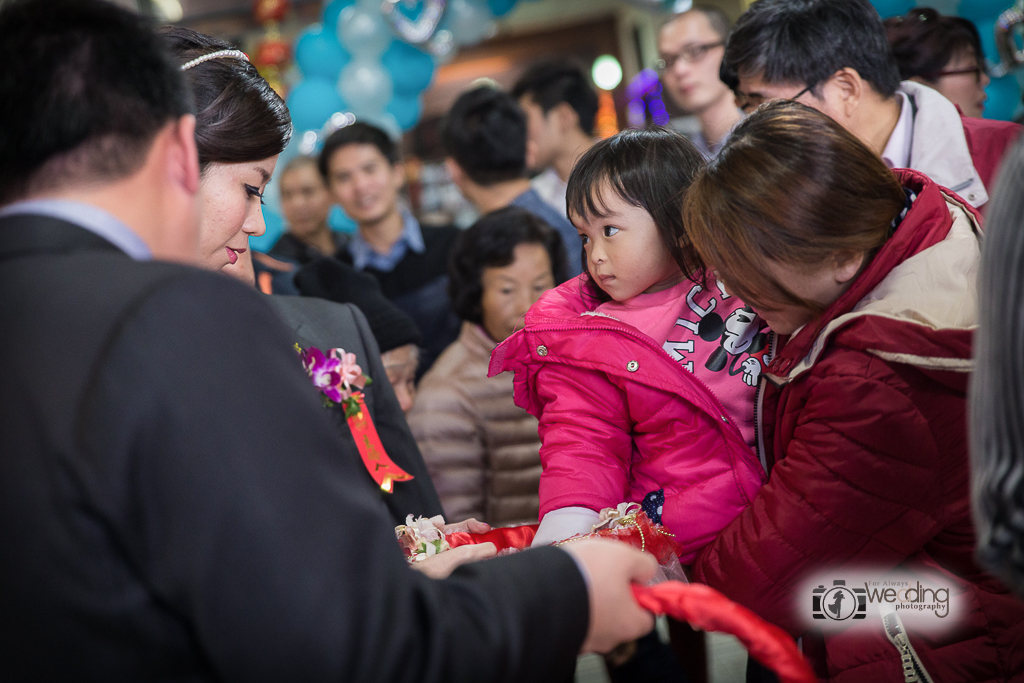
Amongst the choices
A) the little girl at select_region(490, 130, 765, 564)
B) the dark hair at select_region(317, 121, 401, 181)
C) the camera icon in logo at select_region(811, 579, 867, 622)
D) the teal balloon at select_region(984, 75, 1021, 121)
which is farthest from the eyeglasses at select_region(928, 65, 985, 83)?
the dark hair at select_region(317, 121, 401, 181)

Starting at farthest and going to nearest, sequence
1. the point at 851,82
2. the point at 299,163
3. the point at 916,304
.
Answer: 1. the point at 299,163
2. the point at 851,82
3. the point at 916,304

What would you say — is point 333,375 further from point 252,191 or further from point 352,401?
point 252,191

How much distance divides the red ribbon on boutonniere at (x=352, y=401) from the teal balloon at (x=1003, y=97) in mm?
2825

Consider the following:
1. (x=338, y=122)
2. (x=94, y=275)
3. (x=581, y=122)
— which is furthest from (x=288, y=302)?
(x=338, y=122)

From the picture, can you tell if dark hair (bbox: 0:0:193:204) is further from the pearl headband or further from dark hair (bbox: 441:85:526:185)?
dark hair (bbox: 441:85:526:185)

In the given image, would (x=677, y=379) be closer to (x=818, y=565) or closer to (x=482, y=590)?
(x=818, y=565)

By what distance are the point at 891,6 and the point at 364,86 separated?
2482 mm

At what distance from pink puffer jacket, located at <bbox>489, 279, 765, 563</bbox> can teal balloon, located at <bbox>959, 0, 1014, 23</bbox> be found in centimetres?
257

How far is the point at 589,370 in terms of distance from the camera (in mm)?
1540

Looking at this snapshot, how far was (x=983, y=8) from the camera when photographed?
3.20 meters

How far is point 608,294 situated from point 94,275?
112 centimetres

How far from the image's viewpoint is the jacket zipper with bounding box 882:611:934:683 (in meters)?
1.29

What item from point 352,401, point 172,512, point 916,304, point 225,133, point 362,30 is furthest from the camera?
point 362,30

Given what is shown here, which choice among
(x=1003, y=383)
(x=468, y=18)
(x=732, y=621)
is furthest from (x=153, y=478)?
(x=468, y=18)
